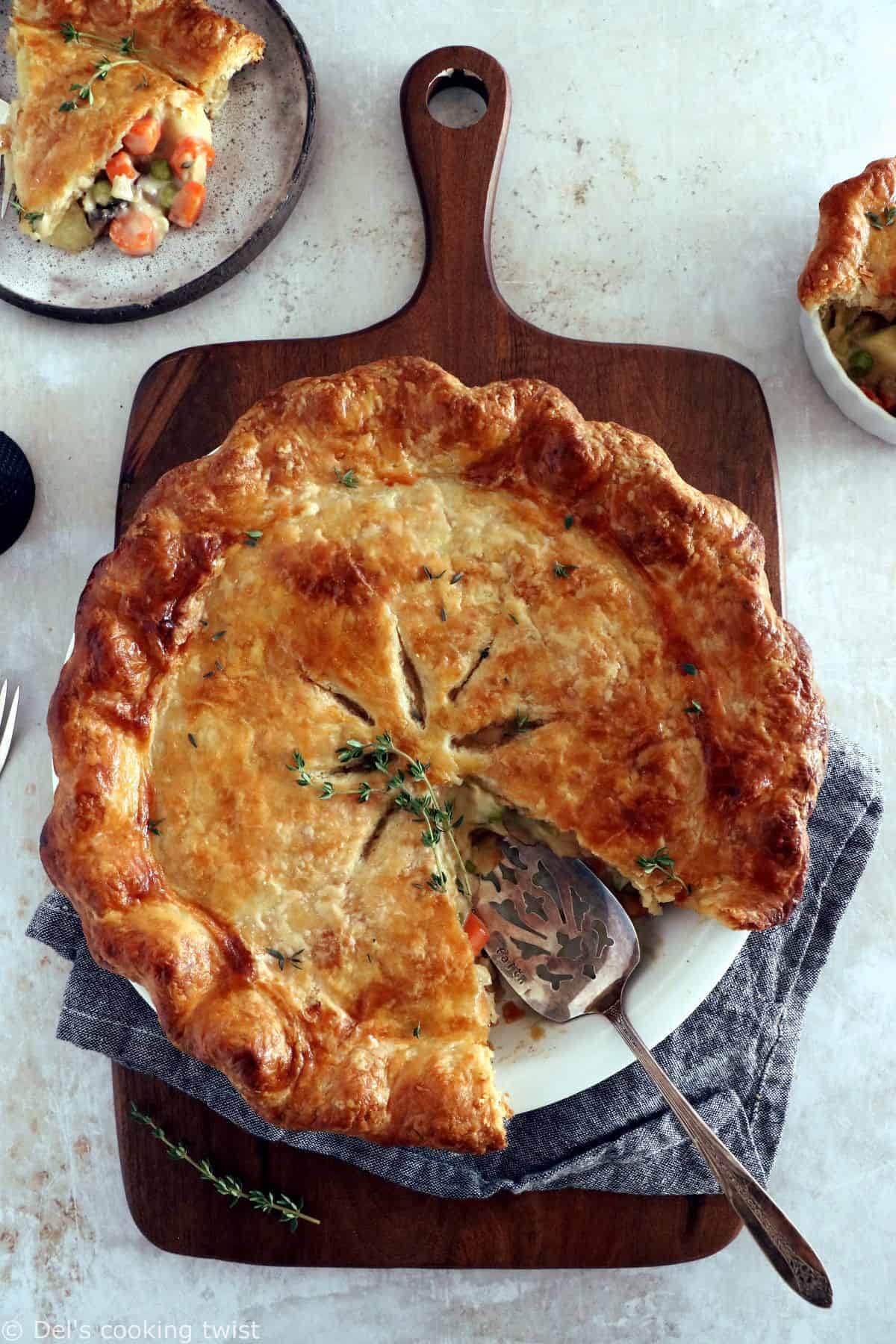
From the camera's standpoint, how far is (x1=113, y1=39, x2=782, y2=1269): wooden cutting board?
3.53 metres

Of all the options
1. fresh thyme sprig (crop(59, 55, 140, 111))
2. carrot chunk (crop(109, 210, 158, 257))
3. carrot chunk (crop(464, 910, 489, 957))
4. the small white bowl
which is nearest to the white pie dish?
carrot chunk (crop(464, 910, 489, 957))

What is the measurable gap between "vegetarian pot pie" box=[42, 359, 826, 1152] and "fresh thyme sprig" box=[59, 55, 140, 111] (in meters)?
1.47

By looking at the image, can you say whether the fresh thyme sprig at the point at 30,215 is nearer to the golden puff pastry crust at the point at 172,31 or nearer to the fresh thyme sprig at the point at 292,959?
the golden puff pastry crust at the point at 172,31

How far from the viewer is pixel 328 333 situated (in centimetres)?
406

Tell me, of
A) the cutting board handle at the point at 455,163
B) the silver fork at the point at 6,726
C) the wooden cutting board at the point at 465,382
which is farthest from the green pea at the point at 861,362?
the silver fork at the point at 6,726

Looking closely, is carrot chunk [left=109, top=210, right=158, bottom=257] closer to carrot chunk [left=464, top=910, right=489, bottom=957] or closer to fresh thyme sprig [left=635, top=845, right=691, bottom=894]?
carrot chunk [left=464, top=910, right=489, bottom=957]

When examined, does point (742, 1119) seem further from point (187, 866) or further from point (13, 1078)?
point (13, 1078)

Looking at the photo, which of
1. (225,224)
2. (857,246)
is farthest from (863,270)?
(225,224)

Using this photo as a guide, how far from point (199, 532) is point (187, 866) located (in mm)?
892

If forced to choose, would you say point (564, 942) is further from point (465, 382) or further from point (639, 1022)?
point (465, 382)

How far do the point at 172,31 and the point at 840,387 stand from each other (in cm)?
249

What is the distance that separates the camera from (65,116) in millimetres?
3928

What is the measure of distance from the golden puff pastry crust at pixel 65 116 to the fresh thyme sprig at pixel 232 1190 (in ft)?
9.58

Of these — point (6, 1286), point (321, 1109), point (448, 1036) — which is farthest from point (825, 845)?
point (6, 1286)
